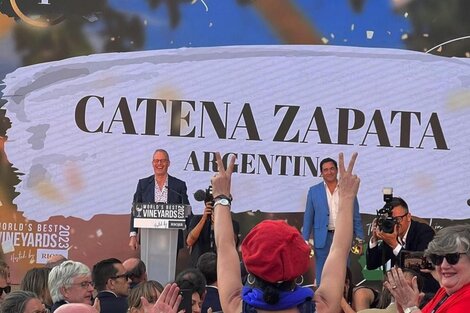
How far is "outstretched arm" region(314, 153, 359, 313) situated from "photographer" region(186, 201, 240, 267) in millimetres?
7458

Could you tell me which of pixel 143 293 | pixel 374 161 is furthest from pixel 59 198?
pixel 143 293

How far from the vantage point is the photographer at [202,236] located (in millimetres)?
10703

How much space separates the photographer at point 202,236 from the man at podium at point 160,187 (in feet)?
0.54

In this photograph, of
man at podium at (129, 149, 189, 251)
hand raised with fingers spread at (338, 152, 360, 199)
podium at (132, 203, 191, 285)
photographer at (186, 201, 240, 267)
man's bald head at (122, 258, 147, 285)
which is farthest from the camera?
man at podium at (129, 149, 189, 251)

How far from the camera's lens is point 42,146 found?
37.0 ft

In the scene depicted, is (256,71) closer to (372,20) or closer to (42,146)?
(372,20)

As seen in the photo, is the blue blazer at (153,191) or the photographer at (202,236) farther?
the blue blazer at (153,191)

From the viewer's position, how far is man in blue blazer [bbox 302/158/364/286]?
34.4ft

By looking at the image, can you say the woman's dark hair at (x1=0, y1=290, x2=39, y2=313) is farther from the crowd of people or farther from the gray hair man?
the gray hair man

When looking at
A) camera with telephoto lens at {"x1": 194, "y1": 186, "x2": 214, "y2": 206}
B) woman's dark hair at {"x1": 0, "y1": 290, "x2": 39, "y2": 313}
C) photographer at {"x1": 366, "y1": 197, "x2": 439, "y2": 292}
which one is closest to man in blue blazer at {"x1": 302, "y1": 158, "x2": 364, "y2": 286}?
photographer at {"x1": 366, "y1": 197, "x2": 439, "y2": 292}

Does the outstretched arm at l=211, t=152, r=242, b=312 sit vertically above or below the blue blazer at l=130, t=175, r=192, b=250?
below

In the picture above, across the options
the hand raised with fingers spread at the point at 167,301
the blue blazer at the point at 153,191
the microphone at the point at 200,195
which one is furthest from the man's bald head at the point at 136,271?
the hand raised with fingers spread at the point at 167,301

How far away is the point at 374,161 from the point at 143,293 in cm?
610

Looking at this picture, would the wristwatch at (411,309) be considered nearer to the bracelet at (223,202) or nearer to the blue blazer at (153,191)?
the bracelet at (223,202)
